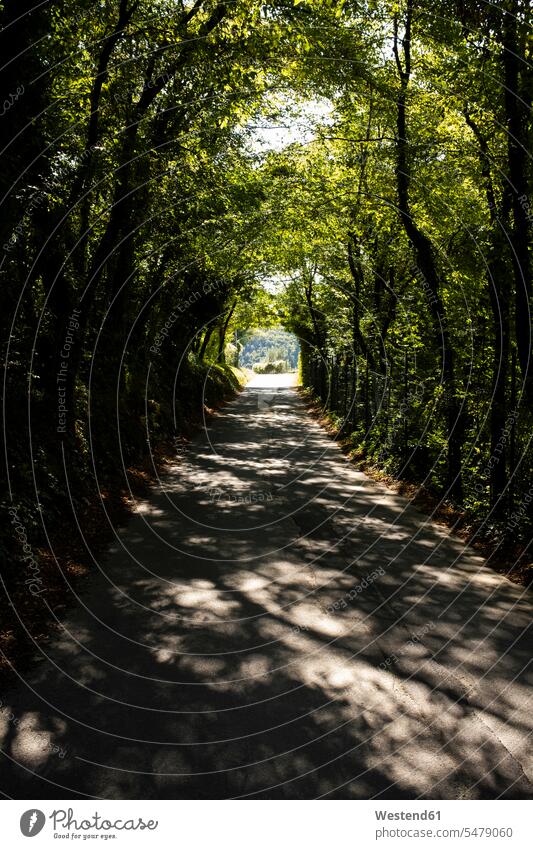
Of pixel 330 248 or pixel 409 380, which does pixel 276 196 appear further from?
pixel 409 380

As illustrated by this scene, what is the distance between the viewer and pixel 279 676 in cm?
560

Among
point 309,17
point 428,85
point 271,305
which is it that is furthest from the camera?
point 271,305

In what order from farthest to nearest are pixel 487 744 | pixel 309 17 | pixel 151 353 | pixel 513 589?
pixel 151 353, pixel 309 17, pixel 513 589, pixel 487 744

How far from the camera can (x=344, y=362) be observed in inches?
1098

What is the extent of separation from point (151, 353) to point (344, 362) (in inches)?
371

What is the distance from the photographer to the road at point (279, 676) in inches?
166

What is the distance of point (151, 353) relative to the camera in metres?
22.2

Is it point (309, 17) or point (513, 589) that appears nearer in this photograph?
point (513, 589)

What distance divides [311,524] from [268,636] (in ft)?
15.2

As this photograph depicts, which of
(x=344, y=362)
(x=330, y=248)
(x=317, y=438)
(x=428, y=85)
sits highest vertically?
Result: (x=428, y=85)

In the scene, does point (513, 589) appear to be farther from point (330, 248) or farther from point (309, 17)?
point (330, 248)

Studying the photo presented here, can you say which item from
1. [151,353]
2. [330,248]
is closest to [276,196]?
[330,248]

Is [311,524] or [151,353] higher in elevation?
[151,353]

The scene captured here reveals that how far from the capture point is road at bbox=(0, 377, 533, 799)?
13.8 ft
